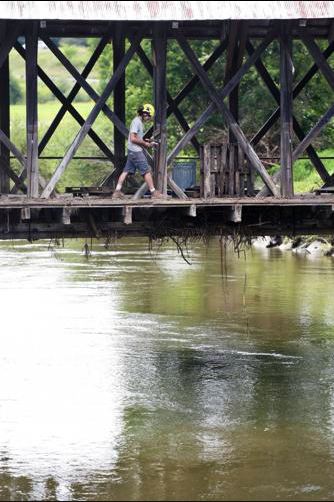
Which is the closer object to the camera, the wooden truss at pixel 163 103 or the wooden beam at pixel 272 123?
the wooden truss at pixel 163 103

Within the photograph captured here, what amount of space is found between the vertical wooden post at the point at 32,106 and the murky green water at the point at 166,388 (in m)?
3.10

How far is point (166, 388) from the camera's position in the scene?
1786cm

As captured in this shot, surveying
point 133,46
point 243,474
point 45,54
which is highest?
point 45,54

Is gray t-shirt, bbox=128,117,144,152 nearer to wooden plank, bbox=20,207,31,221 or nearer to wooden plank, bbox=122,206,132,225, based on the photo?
wooden plank, bbox=122,206,132,225

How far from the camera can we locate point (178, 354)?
66.9 ft

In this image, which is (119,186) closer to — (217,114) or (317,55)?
(317,55)

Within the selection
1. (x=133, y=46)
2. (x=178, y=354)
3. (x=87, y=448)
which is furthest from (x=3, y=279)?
(x=87, y=448)

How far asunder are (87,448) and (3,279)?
16.8 metres

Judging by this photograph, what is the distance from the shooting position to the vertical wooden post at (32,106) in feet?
57.6

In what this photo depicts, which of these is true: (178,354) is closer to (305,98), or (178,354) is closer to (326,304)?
(326,304)

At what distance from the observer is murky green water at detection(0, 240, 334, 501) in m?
13.7

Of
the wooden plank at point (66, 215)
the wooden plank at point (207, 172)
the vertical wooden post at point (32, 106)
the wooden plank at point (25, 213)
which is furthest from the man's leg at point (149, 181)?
the wooden plank at point (25, 213)

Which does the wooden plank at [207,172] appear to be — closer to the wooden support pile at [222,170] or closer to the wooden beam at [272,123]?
the wooden support pile at [222,170]

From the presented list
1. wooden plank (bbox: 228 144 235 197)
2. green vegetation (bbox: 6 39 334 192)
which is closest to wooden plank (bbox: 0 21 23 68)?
wooden plank (bbox: 228 144 235 197)
